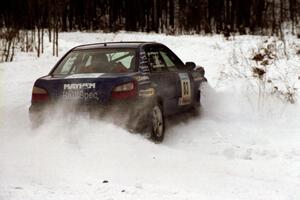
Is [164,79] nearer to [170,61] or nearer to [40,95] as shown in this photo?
[170,61]

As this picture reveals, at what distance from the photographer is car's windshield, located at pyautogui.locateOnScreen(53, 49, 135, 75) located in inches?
301

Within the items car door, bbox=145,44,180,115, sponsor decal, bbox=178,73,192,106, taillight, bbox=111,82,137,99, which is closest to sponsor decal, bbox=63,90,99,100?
taillight, bbox=111,82,137,99

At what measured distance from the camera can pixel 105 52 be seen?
7938mm

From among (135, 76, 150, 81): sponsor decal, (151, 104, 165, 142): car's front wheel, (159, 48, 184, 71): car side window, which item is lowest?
(151, 104, 165, 142): car's front wheel

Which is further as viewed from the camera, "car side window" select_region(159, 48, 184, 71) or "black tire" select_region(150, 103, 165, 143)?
"car side window" select_region(159, 48, 184, 71)

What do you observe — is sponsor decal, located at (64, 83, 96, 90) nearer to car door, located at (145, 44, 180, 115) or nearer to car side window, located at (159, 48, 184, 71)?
car door, located at (145, 44, 180, 115)

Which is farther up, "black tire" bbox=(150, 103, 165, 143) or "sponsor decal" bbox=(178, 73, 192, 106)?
"sponsor decal" bbox=(178, 73, 192, 106)

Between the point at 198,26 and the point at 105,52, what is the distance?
A: 29285mm

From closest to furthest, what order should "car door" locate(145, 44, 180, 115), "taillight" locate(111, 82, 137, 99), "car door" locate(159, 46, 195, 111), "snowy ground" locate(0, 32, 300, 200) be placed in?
"snowy ground" locate(0, 32, 300, 200), "taillight" locate(111, 82, 137, 99), "car door" locate(145, 44, 180, 115), "car door" locate(159, 46, 195, 111)

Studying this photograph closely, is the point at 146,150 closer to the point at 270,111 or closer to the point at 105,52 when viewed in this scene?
the point at 105,52

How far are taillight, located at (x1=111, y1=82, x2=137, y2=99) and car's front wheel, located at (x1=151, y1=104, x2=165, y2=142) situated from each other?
51 centimetres

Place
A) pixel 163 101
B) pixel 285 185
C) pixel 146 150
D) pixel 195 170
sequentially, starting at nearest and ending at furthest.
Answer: pixel 285 185 → pixel 195 170 → pixel 146 150 → pixel 163 101

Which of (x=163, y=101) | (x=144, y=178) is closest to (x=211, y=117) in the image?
(x=163, y=101)

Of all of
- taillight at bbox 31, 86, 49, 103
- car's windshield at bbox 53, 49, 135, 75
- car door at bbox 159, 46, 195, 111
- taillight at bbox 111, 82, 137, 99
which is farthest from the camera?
car door at bbox 159, 46, 195, 111
